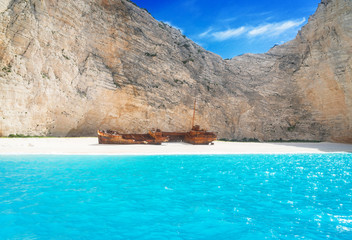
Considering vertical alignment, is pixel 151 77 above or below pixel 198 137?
above

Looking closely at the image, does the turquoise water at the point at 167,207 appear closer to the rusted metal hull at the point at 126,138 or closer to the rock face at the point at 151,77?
the rusted metal hull at the point at 126,138

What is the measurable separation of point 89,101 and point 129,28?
47.3 ft

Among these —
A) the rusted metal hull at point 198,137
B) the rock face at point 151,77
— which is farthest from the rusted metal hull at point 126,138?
the rock face at point 151,77

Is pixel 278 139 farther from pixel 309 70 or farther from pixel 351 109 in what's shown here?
pixel 309 70

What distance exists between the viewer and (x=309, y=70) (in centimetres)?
3909

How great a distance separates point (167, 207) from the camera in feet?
15.8

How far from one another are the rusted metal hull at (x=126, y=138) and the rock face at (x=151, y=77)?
17.8 feet

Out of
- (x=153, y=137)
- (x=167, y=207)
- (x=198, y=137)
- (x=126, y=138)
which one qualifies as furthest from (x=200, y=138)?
(x=167, y=207)

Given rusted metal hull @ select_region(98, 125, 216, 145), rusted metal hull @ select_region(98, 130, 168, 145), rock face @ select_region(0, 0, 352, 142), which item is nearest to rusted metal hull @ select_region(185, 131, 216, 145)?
rusted metal hull @ select_region(98, 125, 216, 145)

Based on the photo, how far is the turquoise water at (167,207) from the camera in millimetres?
3666

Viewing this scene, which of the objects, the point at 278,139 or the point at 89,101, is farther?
the point at 278,139

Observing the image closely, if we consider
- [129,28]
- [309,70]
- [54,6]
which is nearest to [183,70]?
[129,28]

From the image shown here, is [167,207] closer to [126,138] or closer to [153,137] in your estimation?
[153,137]

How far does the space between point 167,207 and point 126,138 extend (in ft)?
62.0
